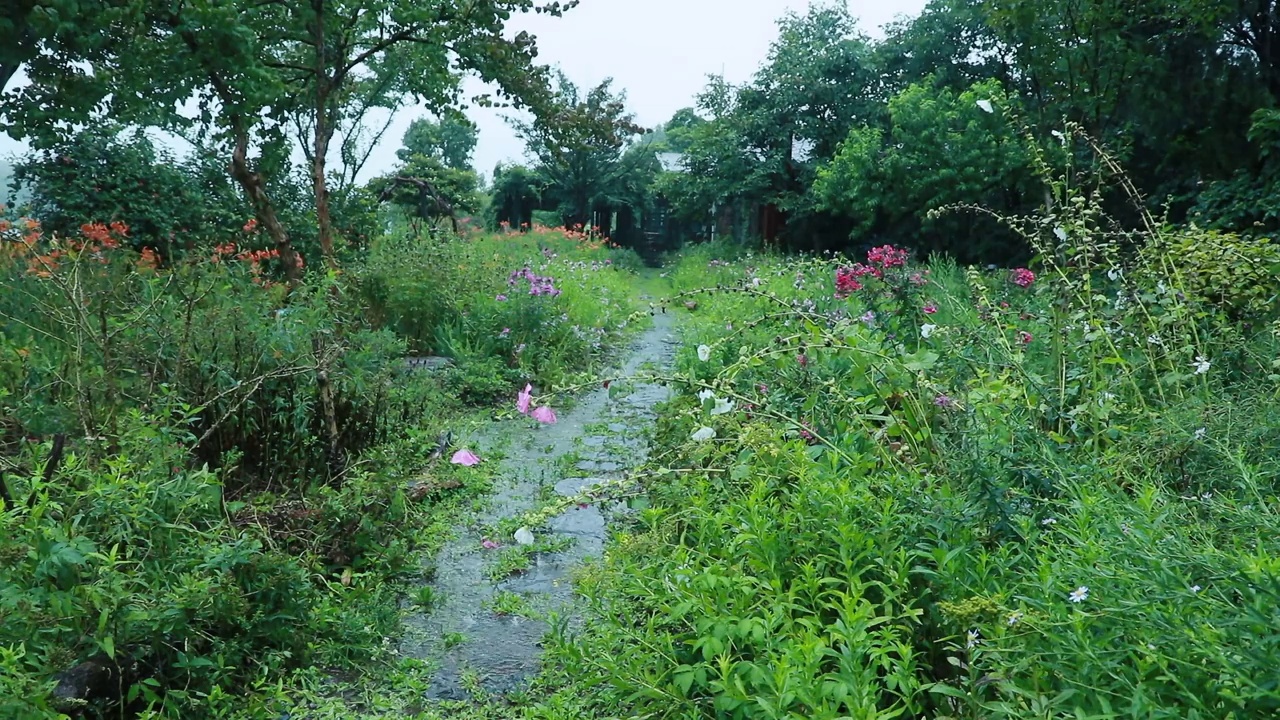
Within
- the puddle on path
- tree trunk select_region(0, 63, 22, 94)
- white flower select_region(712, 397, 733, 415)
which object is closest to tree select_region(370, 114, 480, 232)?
tree trunk select_region(0, 63, 22, 94)

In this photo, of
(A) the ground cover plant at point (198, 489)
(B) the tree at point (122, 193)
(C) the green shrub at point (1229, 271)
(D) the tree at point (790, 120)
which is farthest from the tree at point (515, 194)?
(C) the green shrub at point (1229, 271)

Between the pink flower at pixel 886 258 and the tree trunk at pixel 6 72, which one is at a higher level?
the tree trunk at pixel 6 72

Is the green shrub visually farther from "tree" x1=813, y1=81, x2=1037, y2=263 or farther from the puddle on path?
"tree" x1=813, y1=81, x2=1037, y2=263

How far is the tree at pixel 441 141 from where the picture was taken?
92.3ft

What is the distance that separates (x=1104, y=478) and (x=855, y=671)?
1.03m

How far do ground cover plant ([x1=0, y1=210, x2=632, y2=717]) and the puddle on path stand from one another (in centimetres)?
17

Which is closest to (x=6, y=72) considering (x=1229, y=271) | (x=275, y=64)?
(x=275, y=64)

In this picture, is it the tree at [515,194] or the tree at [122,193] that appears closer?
the tree at [122,193]

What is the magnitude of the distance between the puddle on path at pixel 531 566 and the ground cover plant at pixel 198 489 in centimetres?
17

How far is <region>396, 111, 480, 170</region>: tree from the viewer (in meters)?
28.1

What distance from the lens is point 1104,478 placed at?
7.90 ft

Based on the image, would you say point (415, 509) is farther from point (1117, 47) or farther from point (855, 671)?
point (1117, 47)

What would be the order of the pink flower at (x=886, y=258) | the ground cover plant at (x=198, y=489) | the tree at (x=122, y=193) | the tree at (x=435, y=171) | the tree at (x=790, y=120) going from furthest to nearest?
the tree at (x=790, y=120), the tree at (x=435, y=171), the tree at (x=122, y=193), the pink flower at (x=886, y=258), the ground cover plant at (x=198, y=489)

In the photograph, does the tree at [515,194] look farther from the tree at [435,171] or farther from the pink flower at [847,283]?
the pink flower at [847,283]
